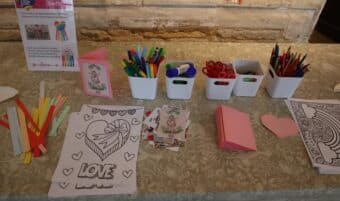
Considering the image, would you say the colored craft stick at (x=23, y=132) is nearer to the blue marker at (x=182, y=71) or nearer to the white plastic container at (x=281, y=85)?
the blue marker at (x=182, y=71)

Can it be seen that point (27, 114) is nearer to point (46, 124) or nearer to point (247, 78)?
point (46, 124)

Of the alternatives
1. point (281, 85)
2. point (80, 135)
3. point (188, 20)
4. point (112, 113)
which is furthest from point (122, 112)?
point (188, 20)

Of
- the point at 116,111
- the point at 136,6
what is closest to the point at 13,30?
the point at 136,6

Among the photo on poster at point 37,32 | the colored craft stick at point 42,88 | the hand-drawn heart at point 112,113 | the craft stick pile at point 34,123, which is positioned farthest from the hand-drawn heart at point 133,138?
the photo on poster at point 37,32

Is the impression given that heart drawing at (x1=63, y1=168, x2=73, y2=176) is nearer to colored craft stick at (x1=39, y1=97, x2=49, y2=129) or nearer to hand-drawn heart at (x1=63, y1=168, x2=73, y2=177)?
hand-drawn heart at (x1=63, y1=168, x2=73, y2=177)

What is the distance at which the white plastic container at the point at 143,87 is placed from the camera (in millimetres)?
811

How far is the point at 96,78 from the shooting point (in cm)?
82

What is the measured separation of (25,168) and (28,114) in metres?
0.17

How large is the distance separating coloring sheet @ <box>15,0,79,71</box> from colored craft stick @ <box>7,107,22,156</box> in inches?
8.1

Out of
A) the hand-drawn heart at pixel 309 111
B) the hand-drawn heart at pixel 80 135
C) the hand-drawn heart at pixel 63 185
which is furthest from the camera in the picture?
the hand-drawn heart at pixel 309 111

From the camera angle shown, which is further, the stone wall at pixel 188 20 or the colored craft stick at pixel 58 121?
the stone wall at pixel 188 20

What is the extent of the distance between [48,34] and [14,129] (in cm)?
32

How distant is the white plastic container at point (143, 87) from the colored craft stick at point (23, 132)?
31 centimetres

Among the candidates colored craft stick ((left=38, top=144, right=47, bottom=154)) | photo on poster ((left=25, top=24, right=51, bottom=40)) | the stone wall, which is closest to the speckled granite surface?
colored craft stick ((left=38, top=144, right=47, bottom=154))
